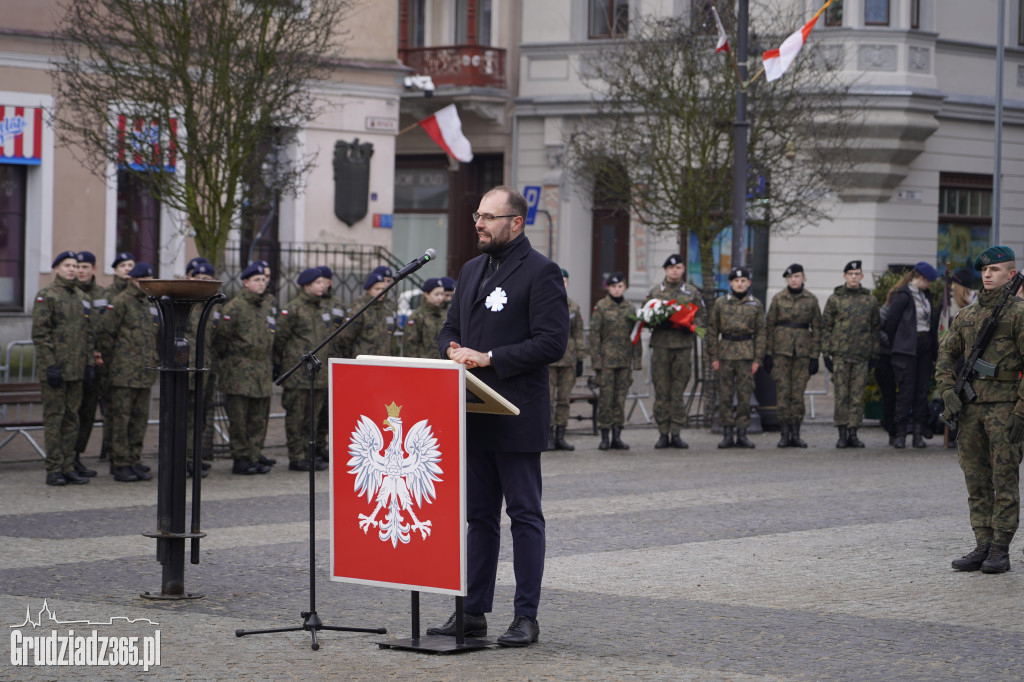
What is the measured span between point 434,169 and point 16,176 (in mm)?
14508

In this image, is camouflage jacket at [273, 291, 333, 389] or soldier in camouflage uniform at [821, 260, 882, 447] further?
soldier in camouflage uniform at [821, 260, 882, 447]

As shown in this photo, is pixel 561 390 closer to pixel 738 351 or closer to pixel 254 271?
pixel 738 351

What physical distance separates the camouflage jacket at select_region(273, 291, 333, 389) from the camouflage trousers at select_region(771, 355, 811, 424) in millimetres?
5527

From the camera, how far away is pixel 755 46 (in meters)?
23.0

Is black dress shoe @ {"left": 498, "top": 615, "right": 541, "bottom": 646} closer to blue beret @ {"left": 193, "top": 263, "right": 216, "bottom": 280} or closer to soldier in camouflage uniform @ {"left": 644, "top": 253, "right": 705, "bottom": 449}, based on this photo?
blue beret @ {"left": 193, "top": 263, "right": 216, "bottom": 280}

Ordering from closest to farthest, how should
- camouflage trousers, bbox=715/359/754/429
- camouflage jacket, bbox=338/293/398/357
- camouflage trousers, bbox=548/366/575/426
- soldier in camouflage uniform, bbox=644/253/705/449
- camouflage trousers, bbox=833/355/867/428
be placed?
camouflage jacket, bbox=338/293/398/357
camouflage trousers, bbox=548/366/575/426
soldier in camouflage uniform, bbox=644/253/705/449
camouflage trousers, bbox=715/359/754/429
camouflage trousers, bbox=833/355/867/428

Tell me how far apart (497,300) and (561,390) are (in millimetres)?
10126

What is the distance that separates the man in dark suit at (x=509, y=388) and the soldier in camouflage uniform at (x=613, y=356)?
9.92m

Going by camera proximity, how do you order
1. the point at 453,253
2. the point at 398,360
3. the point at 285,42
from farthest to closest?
the point at 453,253, the point at 285,42, the point at 398,360

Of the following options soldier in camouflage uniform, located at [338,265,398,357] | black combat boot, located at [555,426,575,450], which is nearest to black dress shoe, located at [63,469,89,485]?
soldier in camouflage uniform, located at [338,265,398,357]

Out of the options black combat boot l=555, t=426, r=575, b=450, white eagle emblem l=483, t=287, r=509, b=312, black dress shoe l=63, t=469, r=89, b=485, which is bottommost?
black dress shoe l=63, t=469, r=89, b=485

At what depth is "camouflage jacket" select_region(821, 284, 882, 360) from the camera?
17.6 m

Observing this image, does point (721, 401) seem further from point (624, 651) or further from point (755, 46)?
point (624, 651)

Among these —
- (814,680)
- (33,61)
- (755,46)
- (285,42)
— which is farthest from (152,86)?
(814,680)
